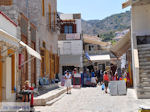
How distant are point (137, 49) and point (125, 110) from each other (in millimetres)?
7950

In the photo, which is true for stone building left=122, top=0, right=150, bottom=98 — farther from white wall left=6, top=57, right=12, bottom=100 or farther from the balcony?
the balcony

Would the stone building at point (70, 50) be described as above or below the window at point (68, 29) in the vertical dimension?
below

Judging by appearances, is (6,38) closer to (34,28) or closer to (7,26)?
(7,26)

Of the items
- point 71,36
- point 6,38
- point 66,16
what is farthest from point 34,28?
point 66,16

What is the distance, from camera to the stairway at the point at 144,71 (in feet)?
43.7

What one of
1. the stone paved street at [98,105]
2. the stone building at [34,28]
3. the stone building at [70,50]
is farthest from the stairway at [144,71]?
the stone building at [70,50]

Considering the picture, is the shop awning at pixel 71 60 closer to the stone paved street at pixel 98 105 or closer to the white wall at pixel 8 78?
the stone paved street at pixel 98 105

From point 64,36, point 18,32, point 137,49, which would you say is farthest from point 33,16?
point 64,36

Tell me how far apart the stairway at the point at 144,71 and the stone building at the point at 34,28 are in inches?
217

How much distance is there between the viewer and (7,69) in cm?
1187

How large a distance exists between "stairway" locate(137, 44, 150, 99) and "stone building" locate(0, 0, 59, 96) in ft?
18.1

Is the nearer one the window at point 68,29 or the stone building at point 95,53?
the stone building at point 95,53

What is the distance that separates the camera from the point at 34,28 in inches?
695

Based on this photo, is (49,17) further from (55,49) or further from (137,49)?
(137,49)
